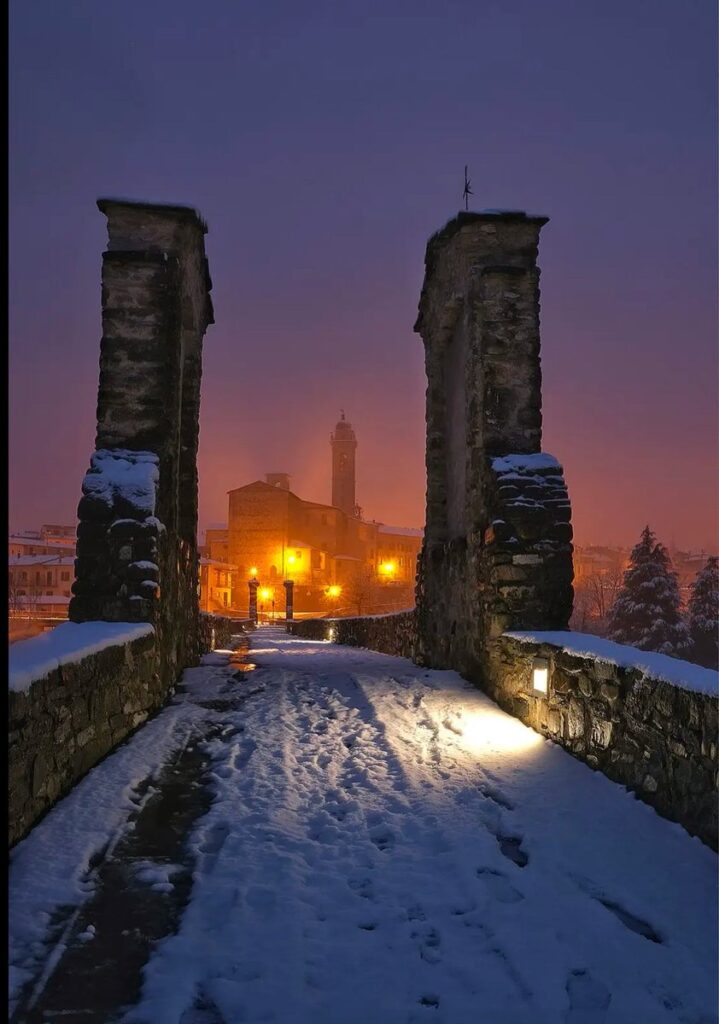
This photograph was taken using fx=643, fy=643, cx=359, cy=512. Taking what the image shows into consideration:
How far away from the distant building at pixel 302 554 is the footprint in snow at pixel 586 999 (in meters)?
52.2

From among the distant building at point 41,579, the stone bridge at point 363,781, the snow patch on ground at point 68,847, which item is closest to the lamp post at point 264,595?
the distant building at point 41,579

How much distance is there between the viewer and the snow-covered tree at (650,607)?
30188 mm

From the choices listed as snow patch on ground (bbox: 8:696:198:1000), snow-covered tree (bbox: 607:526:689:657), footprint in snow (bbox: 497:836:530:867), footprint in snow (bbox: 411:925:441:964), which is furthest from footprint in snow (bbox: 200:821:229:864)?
snow-covered tree (bbox: 607:526:689:657)

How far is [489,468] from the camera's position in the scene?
761 cm

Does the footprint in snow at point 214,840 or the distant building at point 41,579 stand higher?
the footprint in snow at point 214,840

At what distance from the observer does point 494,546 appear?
7062 millimetres

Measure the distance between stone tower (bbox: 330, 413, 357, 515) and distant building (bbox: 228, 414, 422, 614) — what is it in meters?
13.6

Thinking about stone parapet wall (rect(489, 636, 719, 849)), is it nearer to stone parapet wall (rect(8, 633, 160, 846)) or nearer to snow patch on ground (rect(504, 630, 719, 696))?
snow patch on ground (rect(504, 630, 719, 696))

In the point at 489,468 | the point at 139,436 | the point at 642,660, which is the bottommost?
the point at 642,660

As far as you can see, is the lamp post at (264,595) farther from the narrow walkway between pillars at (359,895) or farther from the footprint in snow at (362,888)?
the footprint in snow at (362,888)

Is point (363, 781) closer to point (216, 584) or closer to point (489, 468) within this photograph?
point (489, 468)

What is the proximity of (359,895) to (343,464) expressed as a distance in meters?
90.9

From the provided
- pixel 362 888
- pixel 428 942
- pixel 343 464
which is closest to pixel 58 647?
pixel 362 888

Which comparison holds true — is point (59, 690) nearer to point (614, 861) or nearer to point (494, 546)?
point (614, 861)
